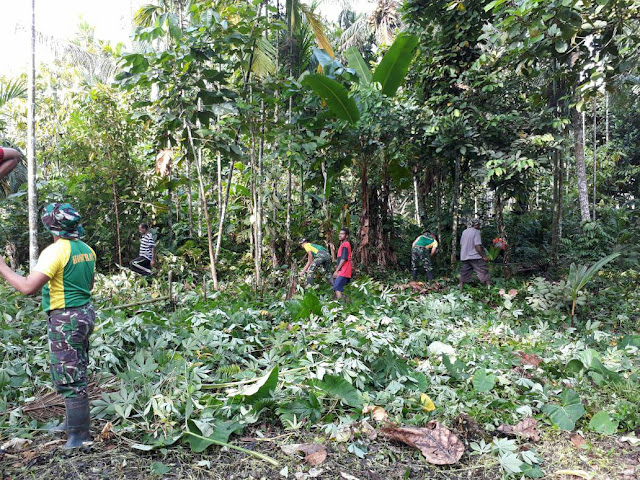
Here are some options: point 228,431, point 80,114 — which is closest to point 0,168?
point 228,431

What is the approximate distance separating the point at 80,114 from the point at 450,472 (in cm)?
993

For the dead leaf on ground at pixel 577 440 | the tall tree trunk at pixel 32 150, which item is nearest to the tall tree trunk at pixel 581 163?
the dead leaf on ground at pixel 577 440

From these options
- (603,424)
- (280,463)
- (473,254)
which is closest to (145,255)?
(473,254)

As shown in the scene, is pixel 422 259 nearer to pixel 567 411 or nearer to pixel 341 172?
pixel 341 172

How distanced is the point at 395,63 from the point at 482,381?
23.4 ft

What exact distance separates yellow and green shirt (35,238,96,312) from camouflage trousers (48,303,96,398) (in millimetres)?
67

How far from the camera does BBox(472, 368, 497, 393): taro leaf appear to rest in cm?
374

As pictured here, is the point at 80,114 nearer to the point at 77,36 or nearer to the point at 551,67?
the point at 551,67

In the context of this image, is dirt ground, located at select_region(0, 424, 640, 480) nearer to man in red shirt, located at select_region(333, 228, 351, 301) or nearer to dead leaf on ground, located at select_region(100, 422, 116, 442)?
dead leaf on ground, located at select_region(100, 422, 116, 442)

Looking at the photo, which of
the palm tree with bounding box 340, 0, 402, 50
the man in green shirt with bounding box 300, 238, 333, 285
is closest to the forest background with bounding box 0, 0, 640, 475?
the man in green shirt with bounding box 300, 238, 333, 285

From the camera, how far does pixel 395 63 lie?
9125 millimetres

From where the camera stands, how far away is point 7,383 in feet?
11.9

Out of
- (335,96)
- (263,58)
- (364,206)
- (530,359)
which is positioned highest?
(263,58)

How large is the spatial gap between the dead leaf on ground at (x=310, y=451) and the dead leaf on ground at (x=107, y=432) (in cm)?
120
